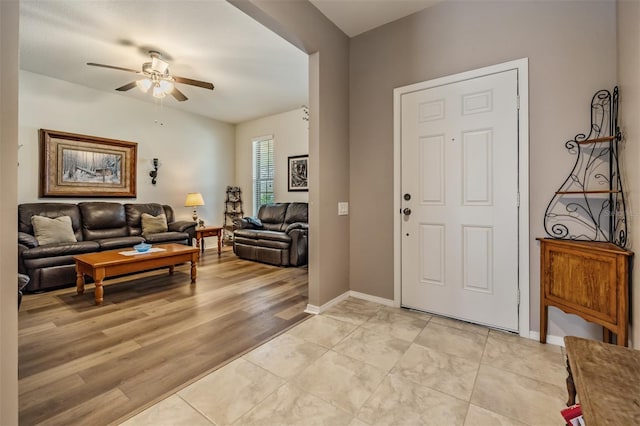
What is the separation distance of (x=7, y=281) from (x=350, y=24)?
122 inches

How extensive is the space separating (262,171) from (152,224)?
2.55 meters

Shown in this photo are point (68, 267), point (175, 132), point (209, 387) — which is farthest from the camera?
point (175, 132)

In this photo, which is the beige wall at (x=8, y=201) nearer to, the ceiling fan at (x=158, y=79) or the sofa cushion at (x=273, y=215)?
the ceiling fan at (x=158, y=79)

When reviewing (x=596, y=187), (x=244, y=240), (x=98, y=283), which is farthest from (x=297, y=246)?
(x=596, y=187)

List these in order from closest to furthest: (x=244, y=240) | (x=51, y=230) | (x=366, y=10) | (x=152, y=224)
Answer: (x=366, y=10) → (x=51, y=230) → (x=152, y=224) → (x=244, y=240)

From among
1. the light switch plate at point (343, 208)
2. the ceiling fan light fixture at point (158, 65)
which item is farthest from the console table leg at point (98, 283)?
the light switch plate at point (343, 208)

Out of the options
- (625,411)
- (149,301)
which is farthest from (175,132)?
(625,411)

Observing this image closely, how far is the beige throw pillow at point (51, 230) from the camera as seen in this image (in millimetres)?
3566

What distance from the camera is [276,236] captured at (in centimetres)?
452

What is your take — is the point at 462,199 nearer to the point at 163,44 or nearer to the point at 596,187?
the point at 596,187

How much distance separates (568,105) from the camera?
77.6 inches

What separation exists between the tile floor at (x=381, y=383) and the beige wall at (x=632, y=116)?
641 millimetres

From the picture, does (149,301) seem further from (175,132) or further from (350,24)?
(175,132)

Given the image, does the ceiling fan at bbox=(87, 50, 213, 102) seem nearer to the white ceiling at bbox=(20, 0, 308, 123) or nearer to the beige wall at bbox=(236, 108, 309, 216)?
the white ceiling at bbox=(20, 0, 308, 123)
